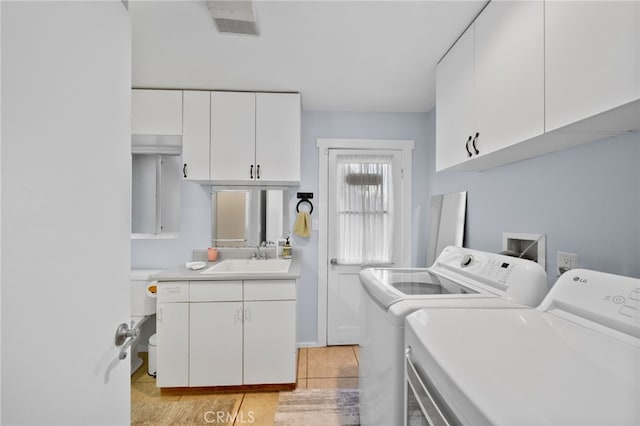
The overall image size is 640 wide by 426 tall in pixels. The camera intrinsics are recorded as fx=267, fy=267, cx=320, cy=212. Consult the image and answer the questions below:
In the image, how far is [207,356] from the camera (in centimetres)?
202

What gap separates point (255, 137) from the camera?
2.32 meters

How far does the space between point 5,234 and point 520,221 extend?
1.99 meters

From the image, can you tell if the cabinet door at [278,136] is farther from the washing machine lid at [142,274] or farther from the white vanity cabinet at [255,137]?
the washing machine lid at [142,274]

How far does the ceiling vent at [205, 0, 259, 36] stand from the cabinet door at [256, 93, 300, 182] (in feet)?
2.58

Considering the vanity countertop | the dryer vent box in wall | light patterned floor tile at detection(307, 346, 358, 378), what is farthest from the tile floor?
the dryer vent box in wall

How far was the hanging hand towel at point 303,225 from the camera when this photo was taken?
2.68 meters

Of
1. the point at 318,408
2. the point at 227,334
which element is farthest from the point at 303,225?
the point at 318,408

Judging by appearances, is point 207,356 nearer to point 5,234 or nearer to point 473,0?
point 5,234

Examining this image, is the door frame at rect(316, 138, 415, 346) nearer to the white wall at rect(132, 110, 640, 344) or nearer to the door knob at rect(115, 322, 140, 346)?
the white wall at rect(132, 110, 640, 344)

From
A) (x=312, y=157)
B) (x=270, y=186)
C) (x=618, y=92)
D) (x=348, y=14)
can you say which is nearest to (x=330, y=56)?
(x=348, y=14)

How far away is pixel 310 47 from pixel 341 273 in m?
2.02

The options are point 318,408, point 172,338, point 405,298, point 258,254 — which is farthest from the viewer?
point 258,254

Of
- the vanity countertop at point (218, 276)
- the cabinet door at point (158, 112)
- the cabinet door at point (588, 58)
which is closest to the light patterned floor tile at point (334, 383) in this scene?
the vanity countertop at point (218, 276)

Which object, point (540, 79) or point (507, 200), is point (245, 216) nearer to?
point (507, 200)
